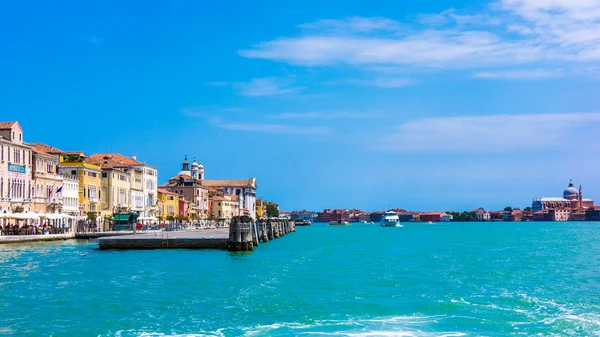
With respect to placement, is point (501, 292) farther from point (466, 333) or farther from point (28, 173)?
point (28, 173)

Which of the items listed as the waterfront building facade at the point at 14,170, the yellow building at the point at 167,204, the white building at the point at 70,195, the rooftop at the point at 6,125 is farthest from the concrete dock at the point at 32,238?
the yellow building at the point at 167,204

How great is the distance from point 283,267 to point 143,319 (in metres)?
16.1

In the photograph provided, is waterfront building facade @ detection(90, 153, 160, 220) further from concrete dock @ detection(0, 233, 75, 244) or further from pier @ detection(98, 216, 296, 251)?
pier @ detection(98, 216, 296, 251)

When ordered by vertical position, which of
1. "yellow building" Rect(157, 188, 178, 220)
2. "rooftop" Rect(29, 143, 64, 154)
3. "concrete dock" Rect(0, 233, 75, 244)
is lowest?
"concrete dock" Rect(0, 233, 75, 244)

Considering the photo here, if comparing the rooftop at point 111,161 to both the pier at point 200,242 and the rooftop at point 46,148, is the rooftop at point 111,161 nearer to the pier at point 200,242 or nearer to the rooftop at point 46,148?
the rooftop at point 46,148

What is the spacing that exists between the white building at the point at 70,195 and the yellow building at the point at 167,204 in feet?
98.1

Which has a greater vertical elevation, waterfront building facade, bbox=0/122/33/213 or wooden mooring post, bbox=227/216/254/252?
waterfront building facade, bbox=0/122/33/213

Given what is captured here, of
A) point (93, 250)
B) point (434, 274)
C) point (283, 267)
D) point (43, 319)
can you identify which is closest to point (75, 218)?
point (93, 250)

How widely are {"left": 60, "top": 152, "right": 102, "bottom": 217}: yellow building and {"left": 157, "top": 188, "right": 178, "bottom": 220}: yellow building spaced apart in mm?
25242

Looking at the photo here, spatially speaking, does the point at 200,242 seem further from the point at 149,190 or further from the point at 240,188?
the point at 240,188

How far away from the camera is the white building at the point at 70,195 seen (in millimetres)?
64688

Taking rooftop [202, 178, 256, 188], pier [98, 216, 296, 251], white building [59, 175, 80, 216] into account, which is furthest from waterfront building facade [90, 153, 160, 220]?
rooftop [202, 178, 256, 188]

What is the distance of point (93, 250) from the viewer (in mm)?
45250

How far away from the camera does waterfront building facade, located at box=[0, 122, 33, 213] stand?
53312 mm
